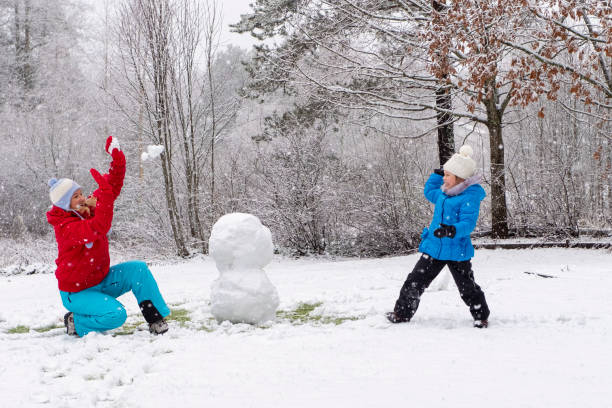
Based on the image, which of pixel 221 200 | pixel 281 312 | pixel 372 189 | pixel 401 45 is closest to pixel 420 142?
pixel 372 189

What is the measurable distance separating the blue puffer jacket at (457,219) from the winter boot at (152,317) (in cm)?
227

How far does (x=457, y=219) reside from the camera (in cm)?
438

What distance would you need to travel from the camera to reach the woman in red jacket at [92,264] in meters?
4.38

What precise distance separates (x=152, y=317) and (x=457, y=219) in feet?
8.82

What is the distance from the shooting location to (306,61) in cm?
1245

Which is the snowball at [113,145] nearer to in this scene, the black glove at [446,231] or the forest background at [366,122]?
the black glove at [446,231]

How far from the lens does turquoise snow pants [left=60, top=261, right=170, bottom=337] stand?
4469mm

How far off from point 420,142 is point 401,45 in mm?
3457

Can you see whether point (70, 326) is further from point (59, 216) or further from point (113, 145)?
point (113, 145)

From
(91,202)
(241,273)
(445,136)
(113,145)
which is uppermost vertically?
(445,136)

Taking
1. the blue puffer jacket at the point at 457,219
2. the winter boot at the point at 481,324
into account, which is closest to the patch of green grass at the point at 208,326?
the blue puffer jacket at the point at 457,219

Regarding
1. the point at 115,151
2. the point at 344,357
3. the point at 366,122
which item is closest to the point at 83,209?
the point at 115,151

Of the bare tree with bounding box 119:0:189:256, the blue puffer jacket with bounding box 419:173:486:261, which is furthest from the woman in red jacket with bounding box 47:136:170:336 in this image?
the bare tree with bounding box 119:0:189:256

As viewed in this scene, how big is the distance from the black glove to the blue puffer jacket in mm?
39
